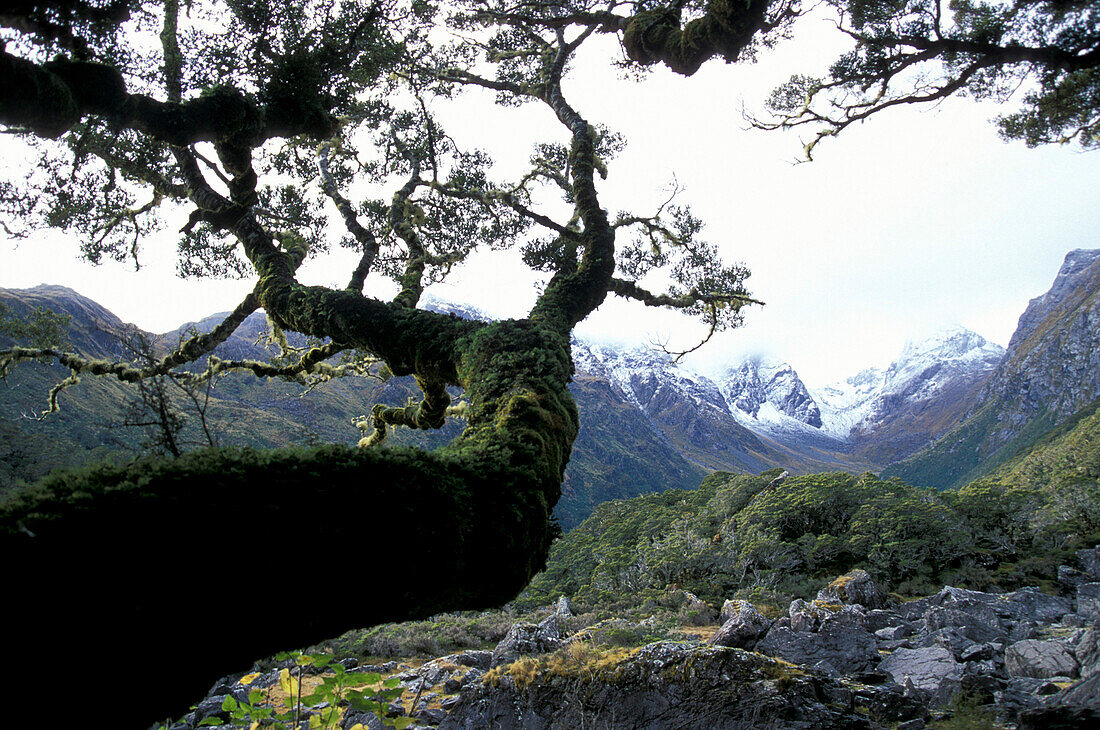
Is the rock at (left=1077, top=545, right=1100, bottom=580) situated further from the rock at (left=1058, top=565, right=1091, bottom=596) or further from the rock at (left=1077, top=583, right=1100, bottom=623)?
the rock at (left=1077, top=583, right=1100, bottom=623)

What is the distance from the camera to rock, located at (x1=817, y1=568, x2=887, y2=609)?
12.3 meters

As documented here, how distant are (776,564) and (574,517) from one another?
197 feet

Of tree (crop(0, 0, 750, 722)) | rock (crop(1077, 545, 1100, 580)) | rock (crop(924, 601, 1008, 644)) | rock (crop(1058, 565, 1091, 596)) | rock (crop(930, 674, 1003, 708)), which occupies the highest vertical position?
tree (crop(0, 0, 750, 722))

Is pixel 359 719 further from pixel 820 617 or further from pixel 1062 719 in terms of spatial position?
pixel 820 617

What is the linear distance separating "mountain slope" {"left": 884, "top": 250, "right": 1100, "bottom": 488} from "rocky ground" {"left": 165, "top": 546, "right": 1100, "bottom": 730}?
10599 centimetres

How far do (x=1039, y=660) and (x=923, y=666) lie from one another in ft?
4.10

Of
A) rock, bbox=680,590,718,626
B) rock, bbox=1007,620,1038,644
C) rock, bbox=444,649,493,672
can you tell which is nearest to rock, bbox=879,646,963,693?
rock, bbox=1007,620,1038,644

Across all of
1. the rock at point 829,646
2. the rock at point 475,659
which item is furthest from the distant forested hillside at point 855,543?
the rock at point 475,659

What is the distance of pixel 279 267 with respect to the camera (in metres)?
6.36

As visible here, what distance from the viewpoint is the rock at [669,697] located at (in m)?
5.02

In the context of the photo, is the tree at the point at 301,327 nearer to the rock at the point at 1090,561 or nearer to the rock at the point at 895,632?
the rock at the point at 895,632

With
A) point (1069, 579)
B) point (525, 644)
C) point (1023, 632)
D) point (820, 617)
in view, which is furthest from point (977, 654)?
point (1069, 579)

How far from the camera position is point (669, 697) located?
537 cm

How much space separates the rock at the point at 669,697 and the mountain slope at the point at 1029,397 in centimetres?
11029
